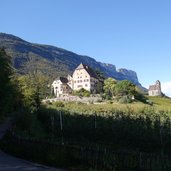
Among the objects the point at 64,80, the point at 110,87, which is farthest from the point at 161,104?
the point at 64,80

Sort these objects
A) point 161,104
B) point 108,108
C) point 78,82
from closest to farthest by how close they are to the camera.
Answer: point 108,108 < point 161,104 < point 78,82

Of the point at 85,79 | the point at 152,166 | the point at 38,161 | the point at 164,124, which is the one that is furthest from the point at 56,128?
the point at 85,79

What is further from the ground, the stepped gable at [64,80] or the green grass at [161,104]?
the stepped gable at [64,80]

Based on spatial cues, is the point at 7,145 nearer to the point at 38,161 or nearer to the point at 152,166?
the point at 38,161

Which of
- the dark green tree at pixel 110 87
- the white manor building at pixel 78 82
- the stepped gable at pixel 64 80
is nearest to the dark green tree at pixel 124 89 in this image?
the dark green tree at pixel 110 87

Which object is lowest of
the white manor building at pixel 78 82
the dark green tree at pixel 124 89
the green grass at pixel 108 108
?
the green grass at pixel 108 108

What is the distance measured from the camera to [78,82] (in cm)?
17238

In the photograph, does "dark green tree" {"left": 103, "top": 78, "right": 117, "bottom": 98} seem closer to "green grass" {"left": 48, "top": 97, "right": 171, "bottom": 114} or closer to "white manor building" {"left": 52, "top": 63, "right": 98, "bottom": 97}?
"white manor building" {"left": 52, "top": 63, "right": 98, "bottom": 97}

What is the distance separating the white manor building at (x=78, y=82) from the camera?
164 m

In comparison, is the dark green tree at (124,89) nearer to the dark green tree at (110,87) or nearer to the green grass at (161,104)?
the dark green tree at (110,87)

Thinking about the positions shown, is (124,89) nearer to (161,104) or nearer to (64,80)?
(161,104)

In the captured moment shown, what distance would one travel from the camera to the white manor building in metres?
164

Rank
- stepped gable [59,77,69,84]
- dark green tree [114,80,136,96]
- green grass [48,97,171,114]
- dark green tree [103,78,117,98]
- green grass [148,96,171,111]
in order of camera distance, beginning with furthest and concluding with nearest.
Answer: stepped gable [59,77,69,84]
dark green tree [103,78,117,98]
dark green tree [114,80,136,96]
green grass [148,96,171,111]
green grass [48,97,171,114]

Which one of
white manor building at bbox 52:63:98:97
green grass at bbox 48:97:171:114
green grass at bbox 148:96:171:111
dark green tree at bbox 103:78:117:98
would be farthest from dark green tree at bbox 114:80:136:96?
white manor building at bbox 52:63:98:97
